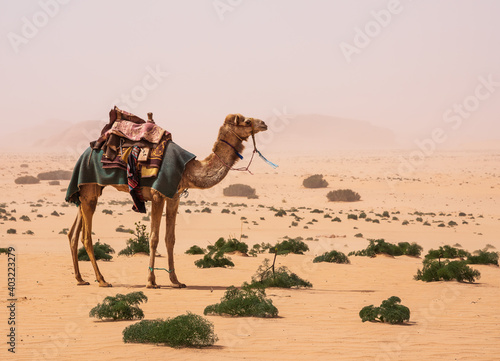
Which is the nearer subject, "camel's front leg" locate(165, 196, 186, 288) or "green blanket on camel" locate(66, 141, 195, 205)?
"green blanket on camel" locate(66, 141, 195, 205)

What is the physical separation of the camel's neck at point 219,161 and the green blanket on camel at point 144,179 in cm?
35

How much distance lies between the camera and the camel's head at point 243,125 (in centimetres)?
1331

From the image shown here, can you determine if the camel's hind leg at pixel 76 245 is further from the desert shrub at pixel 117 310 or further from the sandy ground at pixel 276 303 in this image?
the desert shrub at pixel 117 310

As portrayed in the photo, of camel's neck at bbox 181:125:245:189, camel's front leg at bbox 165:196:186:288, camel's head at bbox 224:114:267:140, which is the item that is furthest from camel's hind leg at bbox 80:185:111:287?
camel's head at bbox 224:114:267:140

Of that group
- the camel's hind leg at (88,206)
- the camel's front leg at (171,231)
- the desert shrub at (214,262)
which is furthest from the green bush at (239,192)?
the camel's front leg at (171,231)

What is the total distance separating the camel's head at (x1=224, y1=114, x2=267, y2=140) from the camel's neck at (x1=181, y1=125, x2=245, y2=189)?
9 centimetres

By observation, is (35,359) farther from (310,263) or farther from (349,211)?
(349,211)

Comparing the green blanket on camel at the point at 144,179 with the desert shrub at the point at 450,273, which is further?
the desert shrub at the point at 450,273

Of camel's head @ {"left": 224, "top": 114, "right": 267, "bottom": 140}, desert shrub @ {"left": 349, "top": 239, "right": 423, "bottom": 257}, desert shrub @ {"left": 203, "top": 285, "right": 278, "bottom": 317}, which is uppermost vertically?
camel's head @ {"left": 224, "top": 114, "right": 267, "bottom": 140}

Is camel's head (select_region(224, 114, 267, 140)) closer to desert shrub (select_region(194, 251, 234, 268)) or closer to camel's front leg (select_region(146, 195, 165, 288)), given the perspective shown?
camel's front leg (select_region(146, 195, 165, 288))

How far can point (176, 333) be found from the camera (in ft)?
28.0

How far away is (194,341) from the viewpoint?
8547mm

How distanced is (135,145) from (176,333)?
19.4 ft

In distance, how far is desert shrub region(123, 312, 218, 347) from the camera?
852 centimetres
